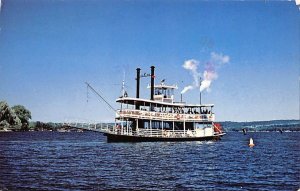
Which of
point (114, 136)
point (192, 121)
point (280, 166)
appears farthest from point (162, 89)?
point (280, 166)

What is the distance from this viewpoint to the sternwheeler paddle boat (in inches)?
1407

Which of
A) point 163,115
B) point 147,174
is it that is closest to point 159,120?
point 163,115

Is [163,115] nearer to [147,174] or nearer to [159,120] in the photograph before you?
[159,120]

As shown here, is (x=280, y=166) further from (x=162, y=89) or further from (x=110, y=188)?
(x=162, y=89)

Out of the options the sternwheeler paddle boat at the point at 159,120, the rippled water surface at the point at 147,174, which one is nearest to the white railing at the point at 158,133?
the sternwheeler paddle boat at the point at 159,120

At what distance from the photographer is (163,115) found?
3762 cm

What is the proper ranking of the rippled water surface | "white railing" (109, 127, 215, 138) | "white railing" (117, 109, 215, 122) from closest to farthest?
the rippled water surface → "white railing" (117, 109, 215, 122) → "white railing" (109, 127, 215, 138)

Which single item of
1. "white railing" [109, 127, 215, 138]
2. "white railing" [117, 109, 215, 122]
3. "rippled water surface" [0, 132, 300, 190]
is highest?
"white railing" [117, 109, 215, 122]

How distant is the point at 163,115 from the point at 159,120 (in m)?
0.60

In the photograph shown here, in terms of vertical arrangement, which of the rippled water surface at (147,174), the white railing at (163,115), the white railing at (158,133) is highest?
the white railing at (163,115)

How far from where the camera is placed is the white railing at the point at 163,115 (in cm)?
3519

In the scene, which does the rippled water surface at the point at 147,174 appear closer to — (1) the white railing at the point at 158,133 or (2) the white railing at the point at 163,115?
(2) the white railing at the point at 163,115

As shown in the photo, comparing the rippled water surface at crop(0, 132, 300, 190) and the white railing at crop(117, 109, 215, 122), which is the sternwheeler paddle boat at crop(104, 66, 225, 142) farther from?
the rippled water surface at crop(0, 132, 300, 190)

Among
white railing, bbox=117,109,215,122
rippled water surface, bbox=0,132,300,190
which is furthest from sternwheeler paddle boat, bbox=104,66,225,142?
rippled water surface, bbox=0,132,300,190
